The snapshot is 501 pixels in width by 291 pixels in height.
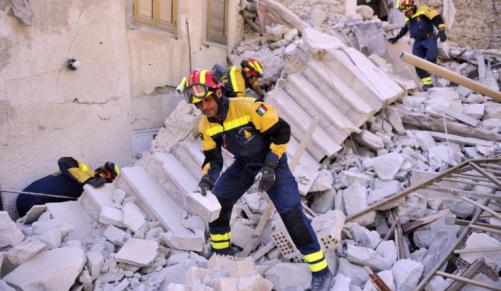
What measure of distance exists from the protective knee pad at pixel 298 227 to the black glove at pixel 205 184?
66 centimetres

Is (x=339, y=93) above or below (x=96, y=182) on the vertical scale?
above

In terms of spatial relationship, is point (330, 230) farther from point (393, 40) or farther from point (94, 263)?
point (393, 40)

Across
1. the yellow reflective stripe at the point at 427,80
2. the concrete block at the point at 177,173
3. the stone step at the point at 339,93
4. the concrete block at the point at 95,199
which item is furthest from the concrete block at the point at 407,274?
the yellow reflective stripe at the point at 427,80

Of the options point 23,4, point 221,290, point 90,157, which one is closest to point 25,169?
point 90,157

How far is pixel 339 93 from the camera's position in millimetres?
5500

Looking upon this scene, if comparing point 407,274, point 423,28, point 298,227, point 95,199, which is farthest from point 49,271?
point 423,28

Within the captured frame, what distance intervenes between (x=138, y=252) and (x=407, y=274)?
2.17m

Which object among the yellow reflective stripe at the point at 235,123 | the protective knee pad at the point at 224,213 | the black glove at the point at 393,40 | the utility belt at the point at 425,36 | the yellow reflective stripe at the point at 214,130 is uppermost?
the utility belt at the point at 425,36

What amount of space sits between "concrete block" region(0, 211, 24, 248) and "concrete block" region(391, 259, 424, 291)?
3005 millimetres

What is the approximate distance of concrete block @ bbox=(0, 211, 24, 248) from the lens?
127 inches

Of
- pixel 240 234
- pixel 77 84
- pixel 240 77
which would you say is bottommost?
pixel 240 234

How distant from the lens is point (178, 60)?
6.59 metres

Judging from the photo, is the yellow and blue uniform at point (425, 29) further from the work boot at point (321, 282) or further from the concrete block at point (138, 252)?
the concrete block at point (138, 252)

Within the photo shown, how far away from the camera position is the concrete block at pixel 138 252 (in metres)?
3.40
